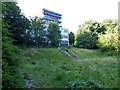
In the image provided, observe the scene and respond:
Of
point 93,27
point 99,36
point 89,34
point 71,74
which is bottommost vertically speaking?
point 71,74

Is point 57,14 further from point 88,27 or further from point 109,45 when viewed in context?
point 109,45

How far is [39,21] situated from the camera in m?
14.4

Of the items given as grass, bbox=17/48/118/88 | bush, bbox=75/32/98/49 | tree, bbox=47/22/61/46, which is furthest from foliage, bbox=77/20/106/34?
grass, bbox=17/48/118/88

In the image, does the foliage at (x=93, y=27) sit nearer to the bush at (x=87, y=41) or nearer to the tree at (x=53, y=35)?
the bush at (x=87, y=41)

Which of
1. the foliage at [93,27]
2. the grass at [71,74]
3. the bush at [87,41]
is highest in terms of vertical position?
the foliage at [93,27]

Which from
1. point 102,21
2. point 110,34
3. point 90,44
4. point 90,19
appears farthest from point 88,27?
point 110,34

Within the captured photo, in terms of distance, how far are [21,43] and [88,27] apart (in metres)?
19.4

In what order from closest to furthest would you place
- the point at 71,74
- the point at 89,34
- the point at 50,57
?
the point at 71,74
the point at 50,57
the point at 89,34

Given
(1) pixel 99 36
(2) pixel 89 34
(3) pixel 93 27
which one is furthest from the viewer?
(3) pixel 93 27

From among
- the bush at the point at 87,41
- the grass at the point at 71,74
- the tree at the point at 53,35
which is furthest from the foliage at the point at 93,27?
the grass at the point at 71,74

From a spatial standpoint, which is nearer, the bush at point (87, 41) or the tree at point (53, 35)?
the tree at point (53, 35)

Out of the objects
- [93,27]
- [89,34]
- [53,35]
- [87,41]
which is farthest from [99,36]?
[53,35]

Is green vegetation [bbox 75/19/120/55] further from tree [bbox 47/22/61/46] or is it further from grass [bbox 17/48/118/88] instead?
grass [bbox 17/48/118/88]

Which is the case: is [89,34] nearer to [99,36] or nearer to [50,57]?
[99,36]
